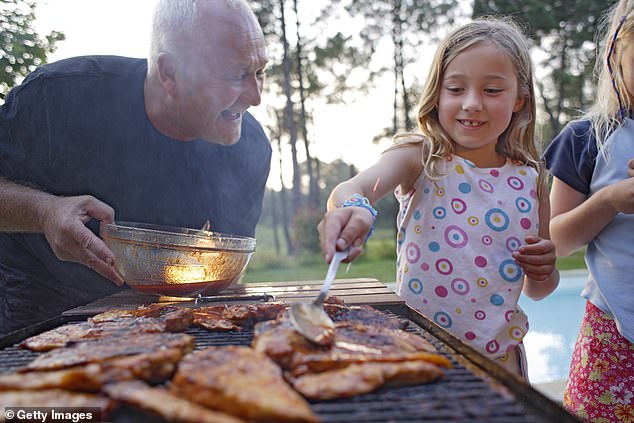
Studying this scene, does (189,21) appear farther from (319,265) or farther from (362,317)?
(319,265)

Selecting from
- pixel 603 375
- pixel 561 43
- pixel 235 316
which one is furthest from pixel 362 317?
pixel 561 43

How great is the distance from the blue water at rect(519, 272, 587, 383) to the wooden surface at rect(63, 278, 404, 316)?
15.9 feet

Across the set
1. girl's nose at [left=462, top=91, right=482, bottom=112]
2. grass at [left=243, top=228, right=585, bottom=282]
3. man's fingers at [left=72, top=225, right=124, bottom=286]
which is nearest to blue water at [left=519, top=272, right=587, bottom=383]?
grass at [left=243, top=228, right=585, bottom=282]

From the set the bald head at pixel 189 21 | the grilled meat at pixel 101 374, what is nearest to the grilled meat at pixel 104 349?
the grilled meat at pixel 101 374

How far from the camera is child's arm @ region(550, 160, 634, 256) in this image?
2.04m

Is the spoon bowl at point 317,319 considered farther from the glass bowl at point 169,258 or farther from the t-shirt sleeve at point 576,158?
the t-shirt sleeve at point 576,158

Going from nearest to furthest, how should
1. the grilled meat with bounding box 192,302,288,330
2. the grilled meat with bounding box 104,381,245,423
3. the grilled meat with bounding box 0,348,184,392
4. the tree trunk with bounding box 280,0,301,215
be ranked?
1. the grilled meat with bounding box 104,381,245,423
2. the grilled meat with bounding box 0,348,184,392
3. the grilled meat with bounding box 192,302,288,330
4. the tree trunk with bounding box 280,0,301,215

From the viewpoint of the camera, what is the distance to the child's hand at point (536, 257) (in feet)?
6.70

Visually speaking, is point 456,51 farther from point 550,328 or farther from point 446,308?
point 550,328

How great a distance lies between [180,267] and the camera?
190 centimetres

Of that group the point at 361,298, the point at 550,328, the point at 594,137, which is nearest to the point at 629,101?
the point at 594,137

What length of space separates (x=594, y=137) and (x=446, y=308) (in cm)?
124

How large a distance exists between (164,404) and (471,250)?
166 centimetres

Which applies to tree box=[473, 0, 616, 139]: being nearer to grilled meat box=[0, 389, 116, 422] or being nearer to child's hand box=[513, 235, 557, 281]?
child's hand box=[513, 235, 557, 281]
